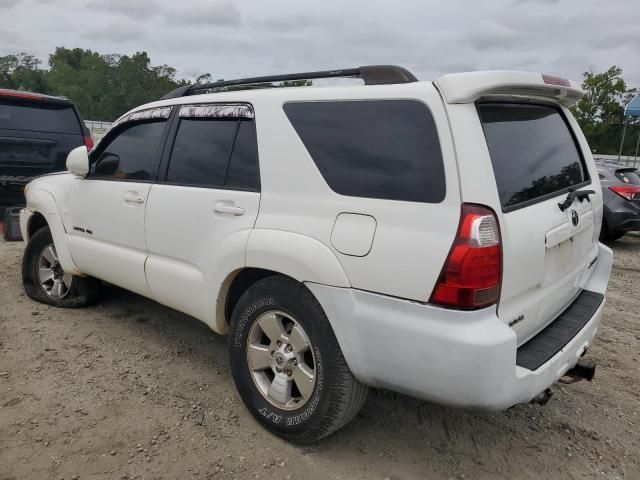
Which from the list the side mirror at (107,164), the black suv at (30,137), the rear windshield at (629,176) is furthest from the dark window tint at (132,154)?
the rear windshield at (629,176)

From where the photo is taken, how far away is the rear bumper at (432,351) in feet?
6.47

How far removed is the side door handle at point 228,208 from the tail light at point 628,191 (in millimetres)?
7696

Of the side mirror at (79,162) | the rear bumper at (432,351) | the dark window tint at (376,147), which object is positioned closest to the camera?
the rear bumper at (432,351)

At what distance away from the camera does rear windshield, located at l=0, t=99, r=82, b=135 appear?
5.93m

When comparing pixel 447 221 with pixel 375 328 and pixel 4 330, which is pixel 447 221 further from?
pixel 4 330

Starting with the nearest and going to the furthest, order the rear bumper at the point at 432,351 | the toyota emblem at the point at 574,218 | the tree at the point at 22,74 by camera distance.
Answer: the rear bumper at the point at 432,351, the toyota emblem at the point at 574,218, the tree at the point at 22,74

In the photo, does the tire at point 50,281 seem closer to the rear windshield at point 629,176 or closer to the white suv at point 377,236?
the white suv at point 377,236

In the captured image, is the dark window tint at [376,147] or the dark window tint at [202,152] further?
the dark window tint at [202,152]

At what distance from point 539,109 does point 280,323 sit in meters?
1.79

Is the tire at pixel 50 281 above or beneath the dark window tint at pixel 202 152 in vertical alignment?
beneath

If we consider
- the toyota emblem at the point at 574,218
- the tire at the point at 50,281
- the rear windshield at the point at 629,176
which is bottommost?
the tire at the point at 50,281

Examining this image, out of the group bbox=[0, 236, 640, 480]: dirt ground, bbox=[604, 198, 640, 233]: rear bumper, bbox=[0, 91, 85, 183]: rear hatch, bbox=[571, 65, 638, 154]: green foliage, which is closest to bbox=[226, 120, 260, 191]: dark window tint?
bbox=[0, 236, 640, 480]: dirt ground

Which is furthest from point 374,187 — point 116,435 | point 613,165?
point 613,165

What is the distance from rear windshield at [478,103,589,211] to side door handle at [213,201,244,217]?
1299 millimetres
